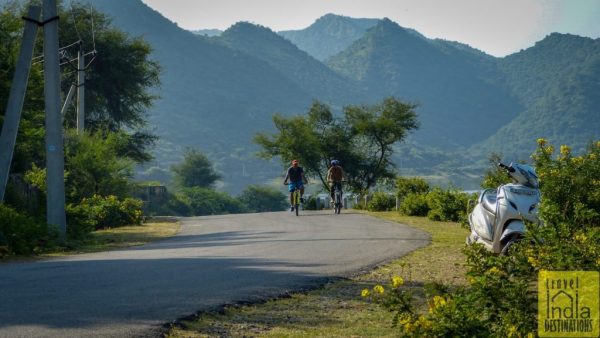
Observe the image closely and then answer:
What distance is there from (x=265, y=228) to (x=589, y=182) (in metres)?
10.0

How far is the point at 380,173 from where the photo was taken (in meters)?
69.3

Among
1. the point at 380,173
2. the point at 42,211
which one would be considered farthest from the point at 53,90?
the point at 380,173

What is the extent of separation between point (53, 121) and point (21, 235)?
156 inches

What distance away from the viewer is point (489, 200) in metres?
12.8

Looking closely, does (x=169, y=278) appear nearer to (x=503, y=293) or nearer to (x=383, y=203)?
(x=503, y=293)

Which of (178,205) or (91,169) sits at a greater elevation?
(91,169)

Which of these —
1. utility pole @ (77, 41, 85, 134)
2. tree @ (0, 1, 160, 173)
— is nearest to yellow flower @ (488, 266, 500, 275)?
utility pole @ (77, 41, 85, 134)

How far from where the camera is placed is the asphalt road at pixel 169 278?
823 centimetres

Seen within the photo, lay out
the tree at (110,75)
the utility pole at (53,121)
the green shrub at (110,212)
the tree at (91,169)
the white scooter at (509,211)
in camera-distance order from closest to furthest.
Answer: the white scooter at (509,211), the utility pole at (53,121), the green shrub at (110,212), the tree at (91,169), the tree at (110,75)

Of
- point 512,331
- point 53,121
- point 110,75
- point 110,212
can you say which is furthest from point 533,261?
point 110,75

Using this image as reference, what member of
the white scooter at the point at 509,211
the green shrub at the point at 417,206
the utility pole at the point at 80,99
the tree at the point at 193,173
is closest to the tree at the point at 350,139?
the utility pole at the point at 80,99

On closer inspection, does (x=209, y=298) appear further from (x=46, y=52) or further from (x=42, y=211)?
(x=42, y=211)

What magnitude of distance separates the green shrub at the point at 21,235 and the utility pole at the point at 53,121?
1366mm

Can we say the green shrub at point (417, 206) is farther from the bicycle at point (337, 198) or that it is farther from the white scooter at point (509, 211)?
the white scooter at point (509, 211)
